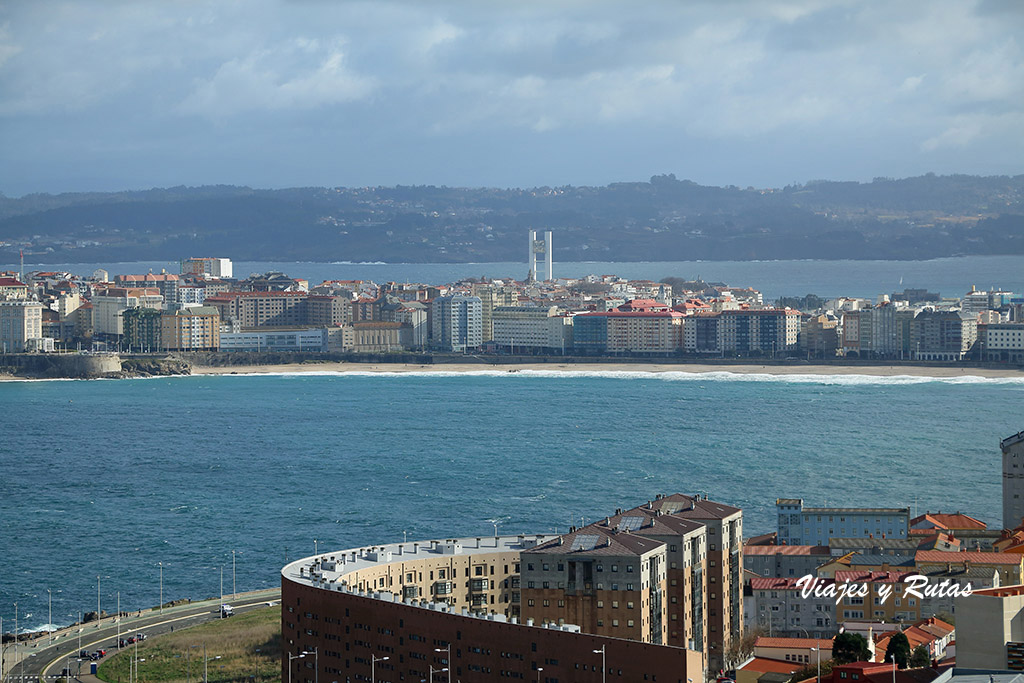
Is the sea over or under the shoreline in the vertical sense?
under

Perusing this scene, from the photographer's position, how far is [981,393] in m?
46.3

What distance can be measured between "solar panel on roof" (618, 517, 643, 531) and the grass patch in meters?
3.23

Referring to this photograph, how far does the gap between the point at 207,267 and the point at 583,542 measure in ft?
283

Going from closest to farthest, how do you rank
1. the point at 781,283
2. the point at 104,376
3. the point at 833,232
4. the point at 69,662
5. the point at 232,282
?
the point at 69,662, the point at 104,376, the point at 232,282, the point at 781,283, the point at 833,232

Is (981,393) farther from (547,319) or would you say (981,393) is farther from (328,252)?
(328,252)

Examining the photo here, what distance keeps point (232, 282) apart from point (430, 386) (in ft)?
118

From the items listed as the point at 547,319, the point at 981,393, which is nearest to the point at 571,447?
the point at 981,393

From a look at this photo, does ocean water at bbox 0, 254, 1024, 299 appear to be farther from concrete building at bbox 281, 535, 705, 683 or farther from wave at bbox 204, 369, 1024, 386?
concrete building at bbox 281, 535, 705, 683

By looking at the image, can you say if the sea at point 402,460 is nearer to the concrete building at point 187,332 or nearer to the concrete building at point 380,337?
the concrete building at point 187,332

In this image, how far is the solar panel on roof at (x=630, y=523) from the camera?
1523cm

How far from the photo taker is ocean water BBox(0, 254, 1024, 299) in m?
114

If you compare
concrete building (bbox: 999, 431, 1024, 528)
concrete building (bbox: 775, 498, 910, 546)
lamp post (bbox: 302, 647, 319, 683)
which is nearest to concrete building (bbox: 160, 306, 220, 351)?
concrete building (bbox: 999, 431, 1024, 528)

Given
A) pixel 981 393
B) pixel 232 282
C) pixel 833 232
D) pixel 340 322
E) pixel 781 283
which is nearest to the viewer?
pixel 981 393

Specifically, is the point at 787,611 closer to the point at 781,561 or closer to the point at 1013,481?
the point at 781,561
